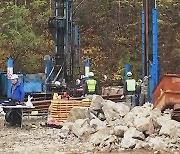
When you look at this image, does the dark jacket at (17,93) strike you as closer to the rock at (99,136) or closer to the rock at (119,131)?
the rock at (99,136)

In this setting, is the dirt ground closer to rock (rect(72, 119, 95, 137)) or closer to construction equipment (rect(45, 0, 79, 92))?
rock (rect(72, 119, 95, 137))

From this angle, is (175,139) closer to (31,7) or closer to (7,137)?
(7,137)

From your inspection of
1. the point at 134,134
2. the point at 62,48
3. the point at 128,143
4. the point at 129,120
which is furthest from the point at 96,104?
the point at 62,48

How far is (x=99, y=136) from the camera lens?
11.5 m

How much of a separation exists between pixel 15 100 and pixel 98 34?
21904mm

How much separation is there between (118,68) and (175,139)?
21.9m

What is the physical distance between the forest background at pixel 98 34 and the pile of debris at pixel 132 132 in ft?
56.3

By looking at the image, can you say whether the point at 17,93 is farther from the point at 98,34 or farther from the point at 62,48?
the point at 98,34

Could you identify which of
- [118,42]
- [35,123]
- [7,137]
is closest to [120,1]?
[118,42]

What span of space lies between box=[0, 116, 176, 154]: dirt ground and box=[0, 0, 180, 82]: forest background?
15696 mm

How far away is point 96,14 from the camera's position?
36.0 m

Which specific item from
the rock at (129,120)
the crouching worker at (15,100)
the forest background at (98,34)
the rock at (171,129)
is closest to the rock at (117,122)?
the rock at (129,120)

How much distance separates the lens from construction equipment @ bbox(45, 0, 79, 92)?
2109 cm

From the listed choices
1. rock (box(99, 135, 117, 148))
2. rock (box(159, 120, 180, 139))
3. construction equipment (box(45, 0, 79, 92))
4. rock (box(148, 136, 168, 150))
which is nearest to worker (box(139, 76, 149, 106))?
construction equipment (box(45, 0, 79, 92))
